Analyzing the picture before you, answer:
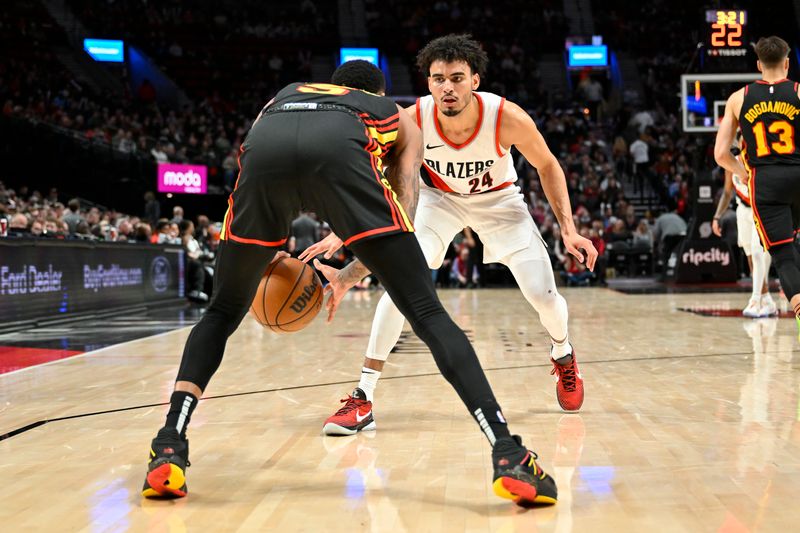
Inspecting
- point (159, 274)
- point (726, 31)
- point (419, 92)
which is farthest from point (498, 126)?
point (419, 92)

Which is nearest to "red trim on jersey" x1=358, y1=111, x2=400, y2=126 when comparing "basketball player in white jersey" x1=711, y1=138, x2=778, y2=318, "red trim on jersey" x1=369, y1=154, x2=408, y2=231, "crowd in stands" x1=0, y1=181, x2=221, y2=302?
"red trim on jersey" x1=369, y1=154, x2=408, y2=231

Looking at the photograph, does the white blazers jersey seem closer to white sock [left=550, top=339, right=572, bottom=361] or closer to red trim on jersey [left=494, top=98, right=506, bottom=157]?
red trim on jersey [left=494, top=98, right=506, bottom=157]

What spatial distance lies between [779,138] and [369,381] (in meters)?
3.00

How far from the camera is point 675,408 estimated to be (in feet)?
14.0

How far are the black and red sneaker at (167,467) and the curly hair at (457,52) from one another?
5.88 ft

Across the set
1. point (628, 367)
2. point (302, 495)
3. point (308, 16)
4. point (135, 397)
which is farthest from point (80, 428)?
point (308, 16)

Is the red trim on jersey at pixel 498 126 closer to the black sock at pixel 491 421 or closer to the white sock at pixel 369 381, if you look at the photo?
the white sock at pixel 369 381

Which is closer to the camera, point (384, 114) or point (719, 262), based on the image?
point (384, 114)

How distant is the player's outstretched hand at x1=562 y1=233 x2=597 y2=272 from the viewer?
363 centimetres

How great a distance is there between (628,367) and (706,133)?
1064 centimetres

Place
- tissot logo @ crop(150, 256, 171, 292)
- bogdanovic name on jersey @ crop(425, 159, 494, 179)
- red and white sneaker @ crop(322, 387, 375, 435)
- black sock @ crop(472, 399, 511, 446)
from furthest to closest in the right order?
tissot logo @ crop(150, 256, 171, 292)
bogdanovic name on jersey @ crop(425, 159, 494, 179)
red and white sneaker @ crop(322, 387, 375, 435)
black sock @ crop(472, 399, 511, 446)

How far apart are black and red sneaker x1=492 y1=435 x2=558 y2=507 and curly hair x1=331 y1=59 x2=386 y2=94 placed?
1384 millimetres

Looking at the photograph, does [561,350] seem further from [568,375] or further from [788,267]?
[788,267]

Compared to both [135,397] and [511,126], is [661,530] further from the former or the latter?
[135,397]
